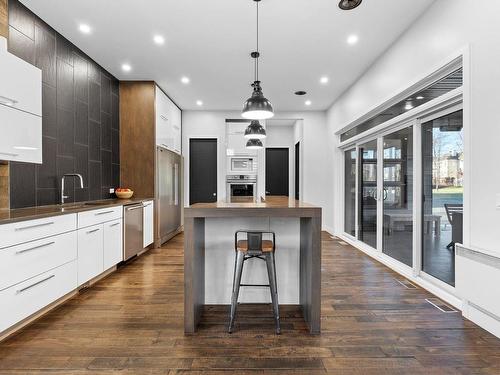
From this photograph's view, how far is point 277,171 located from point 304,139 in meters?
1.58

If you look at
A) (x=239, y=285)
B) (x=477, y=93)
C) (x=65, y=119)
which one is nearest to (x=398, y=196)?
(x=477, y=93)

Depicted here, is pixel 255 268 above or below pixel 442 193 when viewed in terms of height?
below

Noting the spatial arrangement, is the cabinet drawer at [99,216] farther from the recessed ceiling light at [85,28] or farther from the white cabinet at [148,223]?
the recessed ceiling light at [85,28]

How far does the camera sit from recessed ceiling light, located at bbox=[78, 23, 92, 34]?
10.9 feet

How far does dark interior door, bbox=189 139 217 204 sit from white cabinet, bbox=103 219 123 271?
3291 millimetres

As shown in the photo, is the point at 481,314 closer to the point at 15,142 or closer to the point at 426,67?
the point at 426,67

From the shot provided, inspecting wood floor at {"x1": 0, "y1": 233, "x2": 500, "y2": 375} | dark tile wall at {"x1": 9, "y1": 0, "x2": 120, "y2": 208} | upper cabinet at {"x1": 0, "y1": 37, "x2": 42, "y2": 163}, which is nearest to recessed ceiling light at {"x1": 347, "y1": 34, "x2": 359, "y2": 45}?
wood floor at {"x1": 0, "y1": 233, "x2": 500, "y2": 375}

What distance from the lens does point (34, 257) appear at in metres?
2.25

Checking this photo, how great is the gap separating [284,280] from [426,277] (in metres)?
1.85

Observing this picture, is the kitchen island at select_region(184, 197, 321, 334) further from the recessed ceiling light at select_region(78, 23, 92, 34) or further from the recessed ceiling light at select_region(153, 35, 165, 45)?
the recessed ceiling light at select_region(78, 23, 92, 34)

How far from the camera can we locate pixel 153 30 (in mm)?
3414

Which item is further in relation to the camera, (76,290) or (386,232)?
(386,232)

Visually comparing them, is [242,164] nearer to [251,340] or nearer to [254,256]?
[254,256]

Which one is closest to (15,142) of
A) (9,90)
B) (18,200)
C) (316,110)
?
(9,90)
